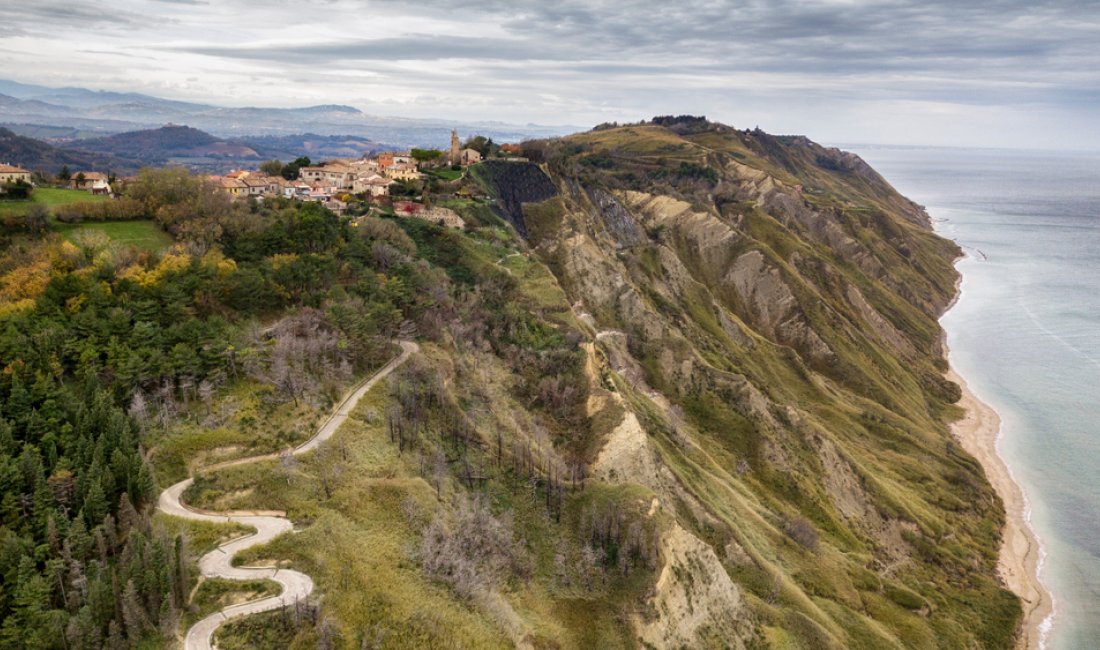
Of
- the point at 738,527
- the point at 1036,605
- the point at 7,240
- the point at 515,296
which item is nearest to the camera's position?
the point at 7,240

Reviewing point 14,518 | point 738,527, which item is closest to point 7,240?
point 14,518

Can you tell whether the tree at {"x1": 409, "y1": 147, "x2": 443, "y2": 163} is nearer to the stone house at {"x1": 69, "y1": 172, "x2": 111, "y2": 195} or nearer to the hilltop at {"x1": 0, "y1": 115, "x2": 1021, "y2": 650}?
the hilltop at {"x1": 0, "y1": 115, "x2": 1021, "y2": 650}

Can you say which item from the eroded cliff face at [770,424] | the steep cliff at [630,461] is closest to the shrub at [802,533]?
the eroded cliff face at [770,424]

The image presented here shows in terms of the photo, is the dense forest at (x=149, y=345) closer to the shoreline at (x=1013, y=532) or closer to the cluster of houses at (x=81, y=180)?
the cluster of houses at (x=81, y=180)

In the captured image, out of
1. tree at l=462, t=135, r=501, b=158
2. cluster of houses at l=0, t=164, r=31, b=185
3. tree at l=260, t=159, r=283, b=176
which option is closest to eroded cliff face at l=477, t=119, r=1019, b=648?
tree at l=462, t=135, r=501, b=158

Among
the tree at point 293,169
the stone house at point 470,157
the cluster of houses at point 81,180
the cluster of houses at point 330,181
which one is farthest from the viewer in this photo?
the stone house at point 470,157

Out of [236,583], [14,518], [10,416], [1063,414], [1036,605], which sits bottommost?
[1036,605]

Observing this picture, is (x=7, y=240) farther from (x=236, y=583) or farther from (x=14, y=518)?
(x=236, y=583)
